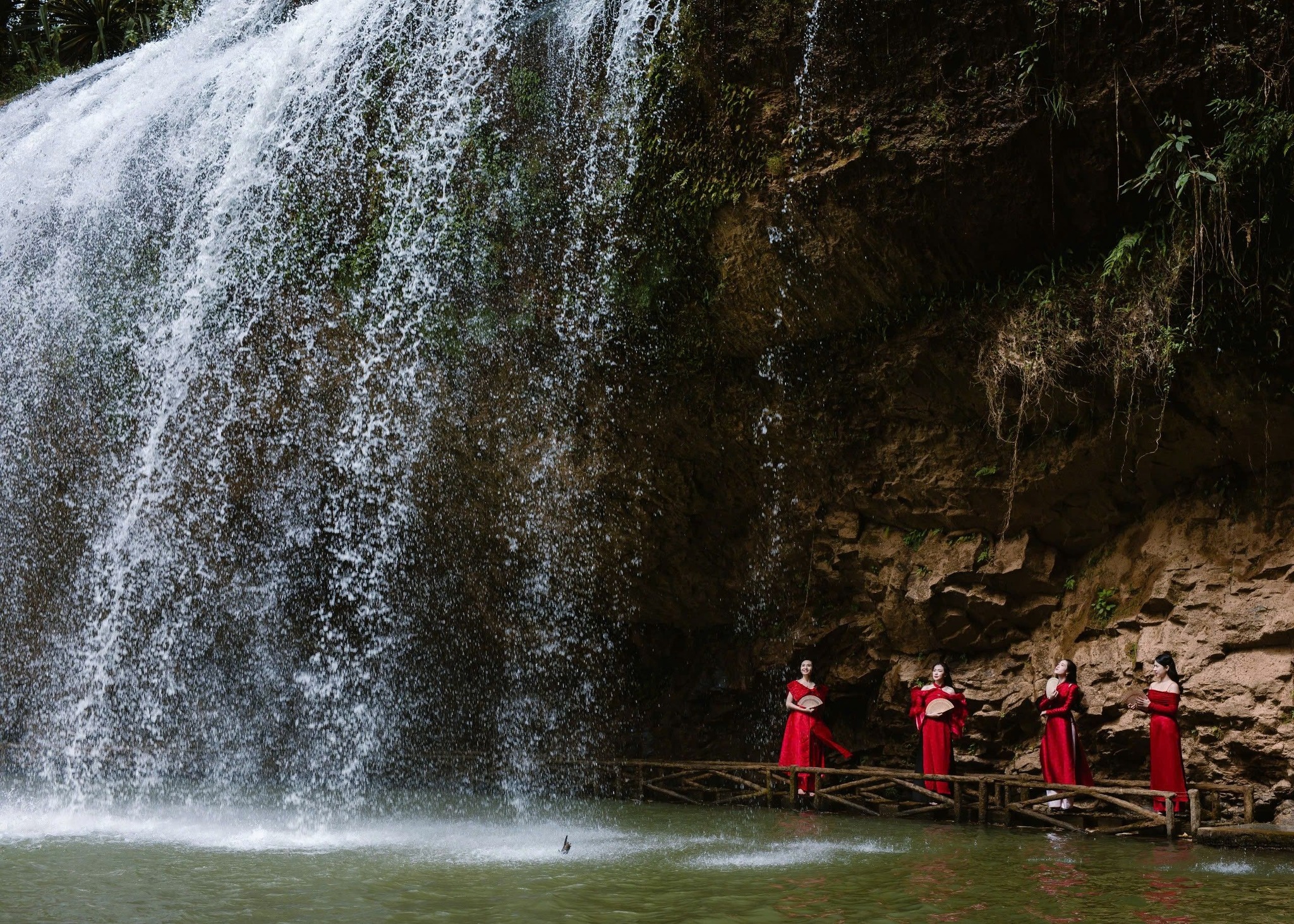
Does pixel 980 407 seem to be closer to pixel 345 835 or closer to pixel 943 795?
pixel 943 795

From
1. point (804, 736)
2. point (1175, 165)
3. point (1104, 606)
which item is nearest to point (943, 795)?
point (804, 736)

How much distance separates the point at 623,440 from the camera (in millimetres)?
11258

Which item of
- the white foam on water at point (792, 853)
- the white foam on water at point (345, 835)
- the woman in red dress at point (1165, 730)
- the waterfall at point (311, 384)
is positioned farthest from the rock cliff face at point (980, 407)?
the white foam on water at point (345, 835)

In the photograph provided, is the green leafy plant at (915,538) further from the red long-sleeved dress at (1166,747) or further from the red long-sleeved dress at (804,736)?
the red long-sleeved dress at (1166,747)

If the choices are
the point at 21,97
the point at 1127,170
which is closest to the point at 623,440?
the point at 1127,170

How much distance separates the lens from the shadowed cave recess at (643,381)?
859 cm

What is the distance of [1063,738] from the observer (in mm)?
8898

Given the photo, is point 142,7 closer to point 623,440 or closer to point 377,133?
point 377,133

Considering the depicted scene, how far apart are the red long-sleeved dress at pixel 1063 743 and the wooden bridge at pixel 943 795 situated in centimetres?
19

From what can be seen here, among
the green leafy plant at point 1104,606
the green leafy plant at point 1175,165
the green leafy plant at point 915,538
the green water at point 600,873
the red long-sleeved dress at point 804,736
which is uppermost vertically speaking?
the green leafy plant at point 1175,165

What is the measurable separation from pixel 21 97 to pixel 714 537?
13.4 m

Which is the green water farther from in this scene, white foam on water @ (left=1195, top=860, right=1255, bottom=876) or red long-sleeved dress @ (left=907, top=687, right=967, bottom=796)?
red long-sleeved dress @ (left=907, top=687, right=967, bottom=796)

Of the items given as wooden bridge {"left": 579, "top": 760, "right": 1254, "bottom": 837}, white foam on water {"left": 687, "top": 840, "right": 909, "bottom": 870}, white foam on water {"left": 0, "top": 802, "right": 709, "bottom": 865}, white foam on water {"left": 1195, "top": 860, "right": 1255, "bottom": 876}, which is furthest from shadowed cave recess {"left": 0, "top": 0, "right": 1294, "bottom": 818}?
white foam on water {"left": 687, "top": 840, "right": 909, "bottom": 870}

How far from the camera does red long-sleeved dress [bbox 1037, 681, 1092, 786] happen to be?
8852 mm
